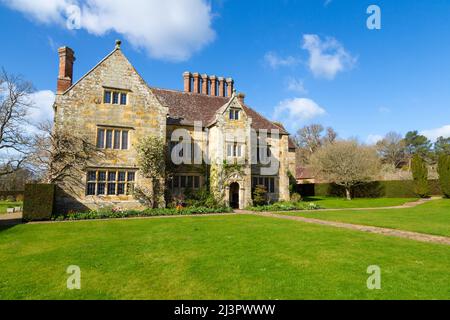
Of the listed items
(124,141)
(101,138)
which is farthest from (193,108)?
(101,138)

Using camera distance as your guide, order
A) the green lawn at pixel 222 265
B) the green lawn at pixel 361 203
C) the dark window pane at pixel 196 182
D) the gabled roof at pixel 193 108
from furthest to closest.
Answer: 1. the green lawn at pixel 361 203
2. the gabled roof at pixel 193 108
3. the dark window pane at pixel 196 182
4. the green lawn at pixel 222 265

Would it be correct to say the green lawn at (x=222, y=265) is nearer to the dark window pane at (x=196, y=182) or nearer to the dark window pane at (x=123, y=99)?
the dark window pane at (x=123, y=99)

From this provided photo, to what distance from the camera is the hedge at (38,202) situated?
17000 mm

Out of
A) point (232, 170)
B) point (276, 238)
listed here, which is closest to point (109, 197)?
point (232, 170)

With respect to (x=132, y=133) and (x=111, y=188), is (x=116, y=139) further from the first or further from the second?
(x=111, y=188)

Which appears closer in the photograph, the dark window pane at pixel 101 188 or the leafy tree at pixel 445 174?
the dark window pane at pixel 101 188

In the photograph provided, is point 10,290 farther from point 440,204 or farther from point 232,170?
point 440,204

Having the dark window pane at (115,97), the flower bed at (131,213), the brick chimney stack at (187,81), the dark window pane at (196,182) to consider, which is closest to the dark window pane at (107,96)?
the dark window pane at (115,97)

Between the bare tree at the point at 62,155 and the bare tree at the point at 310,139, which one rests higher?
the bare tree at the point at 310,139

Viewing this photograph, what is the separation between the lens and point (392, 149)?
68062mm

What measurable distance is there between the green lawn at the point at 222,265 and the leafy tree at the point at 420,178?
30.0 m

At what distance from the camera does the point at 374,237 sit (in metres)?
11.1

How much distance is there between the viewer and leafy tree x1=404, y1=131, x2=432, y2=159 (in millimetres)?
65750

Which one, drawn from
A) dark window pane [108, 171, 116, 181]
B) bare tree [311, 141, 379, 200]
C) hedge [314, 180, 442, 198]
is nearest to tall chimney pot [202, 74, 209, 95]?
dark window pane [108, 171, 116, 181]
